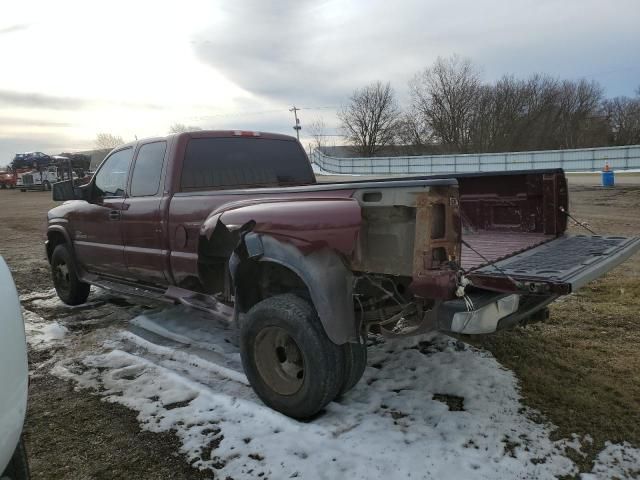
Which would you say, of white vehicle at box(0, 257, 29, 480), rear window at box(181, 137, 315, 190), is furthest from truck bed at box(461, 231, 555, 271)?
white vehicle at box(0, 257, 29, 480)

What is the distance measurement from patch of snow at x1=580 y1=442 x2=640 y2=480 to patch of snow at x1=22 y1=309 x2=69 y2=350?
4.55 m

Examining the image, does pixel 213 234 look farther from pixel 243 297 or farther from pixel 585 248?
pixel 585 248

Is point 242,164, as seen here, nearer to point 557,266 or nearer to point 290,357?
point 290,357

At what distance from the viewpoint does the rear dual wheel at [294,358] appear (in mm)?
3027

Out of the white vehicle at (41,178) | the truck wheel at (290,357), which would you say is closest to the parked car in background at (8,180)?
the white vehicle at (41,178)

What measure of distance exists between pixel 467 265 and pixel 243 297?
158 centimetres

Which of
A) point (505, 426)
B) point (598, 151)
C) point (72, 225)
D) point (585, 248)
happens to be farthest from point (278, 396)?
point (598, 151)

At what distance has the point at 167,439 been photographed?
3055 mm

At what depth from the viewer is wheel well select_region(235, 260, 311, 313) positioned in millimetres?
3508

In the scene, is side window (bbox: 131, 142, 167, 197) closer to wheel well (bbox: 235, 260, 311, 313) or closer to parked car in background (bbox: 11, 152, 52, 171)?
wheel well (bbox: 235, 260, 311, 313)

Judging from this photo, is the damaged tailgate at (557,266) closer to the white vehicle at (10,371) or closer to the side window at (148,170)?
the white vehicle at (10,371)

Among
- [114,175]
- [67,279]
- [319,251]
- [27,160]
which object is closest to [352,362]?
[319,251]

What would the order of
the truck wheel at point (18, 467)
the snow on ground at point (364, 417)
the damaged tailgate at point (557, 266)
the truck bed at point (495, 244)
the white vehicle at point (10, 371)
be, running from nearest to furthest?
the white vehicle at point (10, 371) < the truck wheel at point (18, 467) < the damaged tailgate at point (557, 266) < the snow on ground at point (364, 417) < the truck bed at point (495, 244)

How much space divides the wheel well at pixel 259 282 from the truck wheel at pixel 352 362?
58 cm
